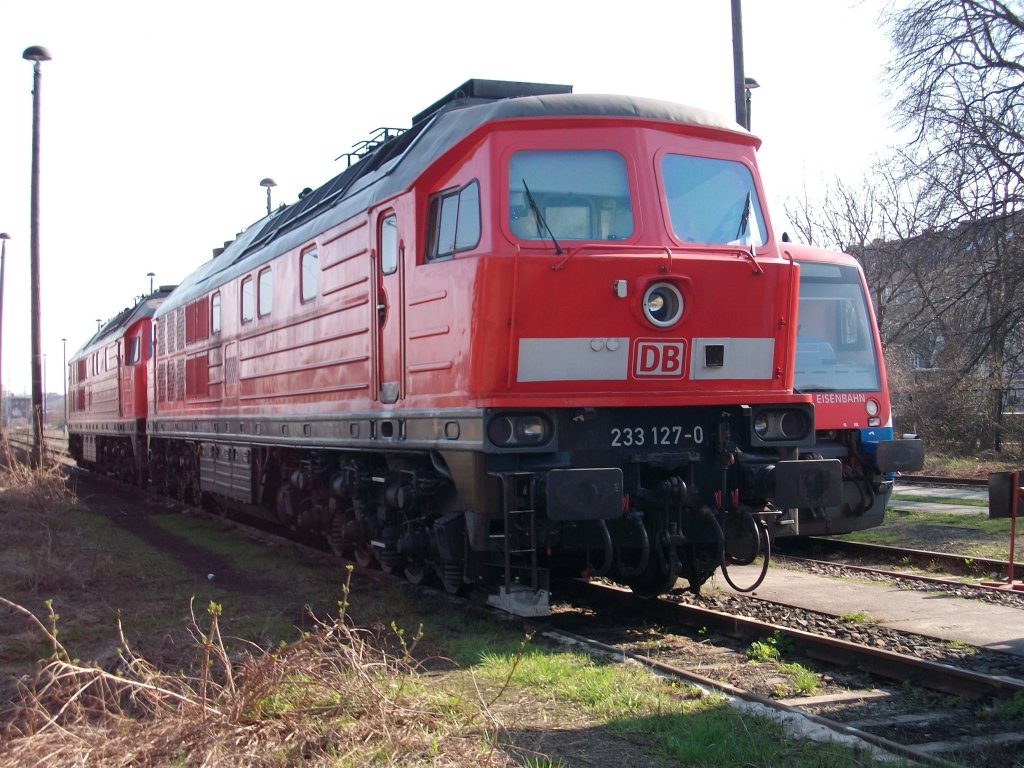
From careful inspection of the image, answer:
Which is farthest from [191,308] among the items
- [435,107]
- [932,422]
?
[932,422]

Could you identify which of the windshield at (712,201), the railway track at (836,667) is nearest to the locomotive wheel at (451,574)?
the railway track at (836,667)

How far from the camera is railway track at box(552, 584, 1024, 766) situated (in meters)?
4.88

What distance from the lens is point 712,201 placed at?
7.36 metres

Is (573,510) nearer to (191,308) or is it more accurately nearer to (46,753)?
(46,753)

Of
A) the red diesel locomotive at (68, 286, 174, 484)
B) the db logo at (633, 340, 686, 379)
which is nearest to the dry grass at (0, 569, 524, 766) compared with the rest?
the db logo at (633, 340, 686, 379)

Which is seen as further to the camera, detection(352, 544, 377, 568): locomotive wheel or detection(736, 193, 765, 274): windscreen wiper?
detection(352, 544, 377, 568): locomotive wheel

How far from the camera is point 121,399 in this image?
2272 cm

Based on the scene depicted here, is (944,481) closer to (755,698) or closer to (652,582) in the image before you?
(652,582)

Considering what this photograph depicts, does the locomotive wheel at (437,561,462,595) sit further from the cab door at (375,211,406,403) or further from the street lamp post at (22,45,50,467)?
the street lamp post at (22,45,50,467)

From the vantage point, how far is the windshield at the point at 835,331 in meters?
11.4

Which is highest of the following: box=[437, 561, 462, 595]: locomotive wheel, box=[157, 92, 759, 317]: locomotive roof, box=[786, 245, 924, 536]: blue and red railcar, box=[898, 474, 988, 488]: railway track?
box=[157, 92, 759, 317]: locomotive roof

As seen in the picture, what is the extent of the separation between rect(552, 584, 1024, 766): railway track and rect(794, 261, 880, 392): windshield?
12.9 ft

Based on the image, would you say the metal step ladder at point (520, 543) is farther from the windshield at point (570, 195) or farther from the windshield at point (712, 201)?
the windshield at point (712, 201)

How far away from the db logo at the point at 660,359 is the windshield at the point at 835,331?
4630 mm
